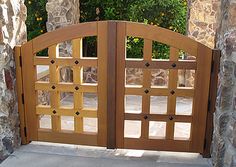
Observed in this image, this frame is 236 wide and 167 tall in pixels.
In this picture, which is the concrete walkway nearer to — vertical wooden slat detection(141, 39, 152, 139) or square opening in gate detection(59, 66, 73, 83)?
vertical wooden slat detection(141, 39, 152, 139)

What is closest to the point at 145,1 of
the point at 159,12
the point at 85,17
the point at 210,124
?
the point at 159,12

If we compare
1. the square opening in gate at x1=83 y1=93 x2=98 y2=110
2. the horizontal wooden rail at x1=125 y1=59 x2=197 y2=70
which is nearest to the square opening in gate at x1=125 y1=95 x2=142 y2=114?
the square opening in gate at x1=83 y1=93 x2=98 y2=110

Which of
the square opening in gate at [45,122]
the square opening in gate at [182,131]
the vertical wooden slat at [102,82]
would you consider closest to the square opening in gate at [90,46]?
the square opening in gate at [45,122]

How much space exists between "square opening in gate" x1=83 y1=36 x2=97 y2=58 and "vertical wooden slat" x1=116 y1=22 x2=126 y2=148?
3.62 metres

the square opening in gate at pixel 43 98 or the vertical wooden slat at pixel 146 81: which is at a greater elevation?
the vertical wooden slat at pixel 146 81

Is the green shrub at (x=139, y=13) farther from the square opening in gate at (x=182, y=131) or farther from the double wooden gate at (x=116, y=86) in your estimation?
the double wooden gate at (x=116, y=86)

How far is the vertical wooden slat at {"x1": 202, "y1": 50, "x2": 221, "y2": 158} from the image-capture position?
2.45 m

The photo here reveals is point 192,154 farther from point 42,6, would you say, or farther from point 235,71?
point 42,6

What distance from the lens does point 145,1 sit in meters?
6.06

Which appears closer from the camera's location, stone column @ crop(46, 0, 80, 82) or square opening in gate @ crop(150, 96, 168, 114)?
square opening in gate @ crop(150, 96, 168, 114)

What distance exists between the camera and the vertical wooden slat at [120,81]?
2.50 m

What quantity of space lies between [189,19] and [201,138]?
329 centimetres

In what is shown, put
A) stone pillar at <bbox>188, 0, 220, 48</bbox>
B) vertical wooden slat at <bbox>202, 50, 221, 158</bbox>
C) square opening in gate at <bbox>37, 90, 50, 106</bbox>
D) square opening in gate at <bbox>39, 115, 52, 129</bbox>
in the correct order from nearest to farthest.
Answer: vertical wooden slat at <bbox>202, 50, 221, 158</bbox>
square opening in gate at <bbox>39, 115, 52, 129</bbox>
square opening in gate at <bbox>37, 90, 50, 106</bbox>
stone pillar at <bbox>188, 0, 220, 48</bbox>

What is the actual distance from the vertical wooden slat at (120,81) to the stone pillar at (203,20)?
3.20 metres
